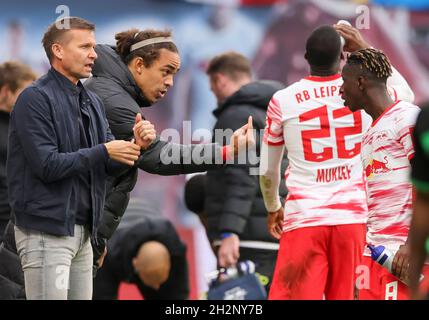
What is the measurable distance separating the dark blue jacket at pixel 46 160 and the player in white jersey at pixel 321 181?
138 cm

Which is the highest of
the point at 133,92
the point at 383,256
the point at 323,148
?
the point at 133,92

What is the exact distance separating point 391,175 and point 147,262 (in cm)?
300

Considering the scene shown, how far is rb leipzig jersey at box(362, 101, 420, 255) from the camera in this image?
607 centimetres

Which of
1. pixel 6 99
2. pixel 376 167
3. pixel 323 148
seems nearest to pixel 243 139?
pixel 376 167

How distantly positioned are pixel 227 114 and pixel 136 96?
1844mm

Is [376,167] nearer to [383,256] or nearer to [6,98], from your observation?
[383,256]

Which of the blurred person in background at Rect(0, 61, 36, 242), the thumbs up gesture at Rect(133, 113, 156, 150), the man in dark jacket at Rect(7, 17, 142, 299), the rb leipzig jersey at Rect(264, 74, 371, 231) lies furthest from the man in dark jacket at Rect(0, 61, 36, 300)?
the rb leipzig jersey at Rect(264, 74, 371, 231)

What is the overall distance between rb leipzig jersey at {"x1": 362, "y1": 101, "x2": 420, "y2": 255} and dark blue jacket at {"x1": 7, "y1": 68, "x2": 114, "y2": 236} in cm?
149

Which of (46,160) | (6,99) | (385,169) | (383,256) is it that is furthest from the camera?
(6,99)

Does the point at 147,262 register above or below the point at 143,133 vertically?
below

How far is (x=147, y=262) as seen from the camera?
8.64 meters

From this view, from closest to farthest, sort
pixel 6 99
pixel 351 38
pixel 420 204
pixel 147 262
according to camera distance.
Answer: pixel 420 204 < pixel 351 38 < pixel 6 99 < pixel 147 262

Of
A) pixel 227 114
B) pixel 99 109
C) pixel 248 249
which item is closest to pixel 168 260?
pixel 248 249

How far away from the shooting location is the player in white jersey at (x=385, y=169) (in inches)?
238
